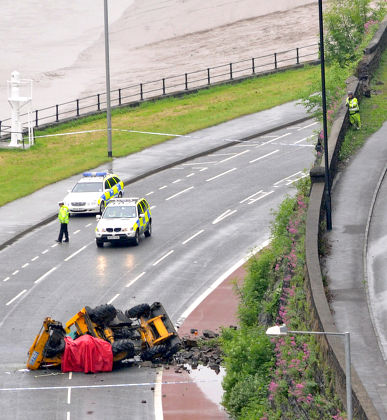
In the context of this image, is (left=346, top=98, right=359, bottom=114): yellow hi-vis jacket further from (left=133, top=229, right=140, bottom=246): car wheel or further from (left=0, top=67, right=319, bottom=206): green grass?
(left=0, top=67, right=319, bottom=206): green grass

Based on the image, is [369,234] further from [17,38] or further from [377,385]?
[17,38]

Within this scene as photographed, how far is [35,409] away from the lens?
3192 cm

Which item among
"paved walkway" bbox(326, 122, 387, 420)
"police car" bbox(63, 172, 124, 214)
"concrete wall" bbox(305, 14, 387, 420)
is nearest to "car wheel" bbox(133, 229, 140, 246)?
"police car" bbox(63, 172, 124, 214)

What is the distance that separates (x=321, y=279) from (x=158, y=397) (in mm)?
6145

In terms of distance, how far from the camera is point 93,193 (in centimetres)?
5244

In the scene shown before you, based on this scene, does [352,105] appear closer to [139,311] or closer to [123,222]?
[123,222]

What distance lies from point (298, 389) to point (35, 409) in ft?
27.9

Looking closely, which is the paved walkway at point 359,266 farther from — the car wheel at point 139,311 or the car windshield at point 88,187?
the car windshield at point 88,187

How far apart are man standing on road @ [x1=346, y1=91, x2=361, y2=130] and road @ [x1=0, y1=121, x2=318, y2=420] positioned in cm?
494

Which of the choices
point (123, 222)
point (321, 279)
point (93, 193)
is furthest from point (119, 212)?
point (321, 279)

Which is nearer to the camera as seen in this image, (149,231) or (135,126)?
(149,231)

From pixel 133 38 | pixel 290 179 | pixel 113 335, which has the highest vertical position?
pixel 133 38

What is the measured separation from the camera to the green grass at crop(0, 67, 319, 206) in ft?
198

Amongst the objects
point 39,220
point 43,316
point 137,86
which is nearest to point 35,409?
point 43,316
